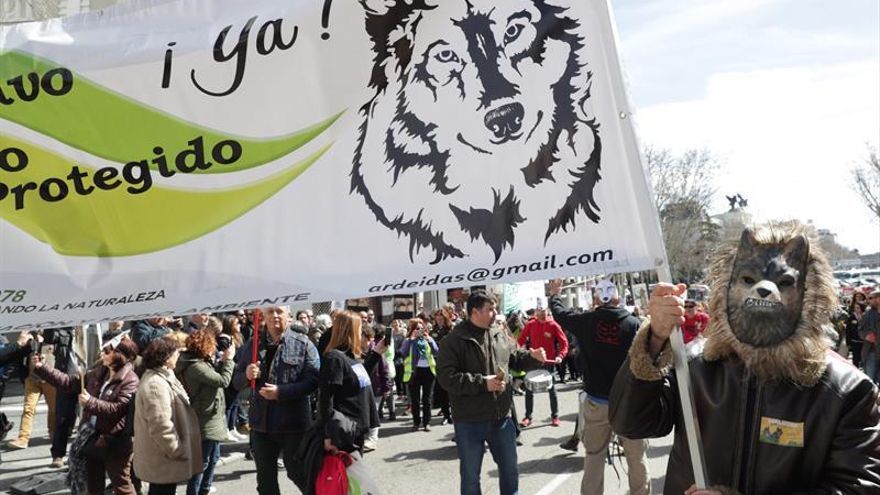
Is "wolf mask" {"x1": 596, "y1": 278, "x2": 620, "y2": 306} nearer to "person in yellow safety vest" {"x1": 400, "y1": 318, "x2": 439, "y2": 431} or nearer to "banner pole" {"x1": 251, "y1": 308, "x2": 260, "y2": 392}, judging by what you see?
"banner pole" {"x1": 251, "y1": 308, "x2": 260, "y2": 392}

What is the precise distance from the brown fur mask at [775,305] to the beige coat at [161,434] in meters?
4.28

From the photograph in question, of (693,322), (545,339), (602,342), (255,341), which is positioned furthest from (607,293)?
(545,339)

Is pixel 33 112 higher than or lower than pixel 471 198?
higher

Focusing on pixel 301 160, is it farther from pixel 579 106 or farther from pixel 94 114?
pixel 579 106

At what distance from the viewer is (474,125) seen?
2900 millimetres

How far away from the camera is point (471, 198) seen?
2877mm

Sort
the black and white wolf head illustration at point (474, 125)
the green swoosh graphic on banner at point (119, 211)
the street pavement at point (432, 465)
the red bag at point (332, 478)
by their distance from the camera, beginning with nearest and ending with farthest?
the black and white wolf head illustration at point (474, 125) < the green swoosh graphic on banner at point (119, 211) < the red bag at point (332, 478) < the street pavement at point (432, 465)

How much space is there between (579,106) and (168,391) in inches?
165

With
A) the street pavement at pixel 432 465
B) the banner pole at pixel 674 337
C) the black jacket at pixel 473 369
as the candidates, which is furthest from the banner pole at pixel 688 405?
the street pavement at pixel 432 465

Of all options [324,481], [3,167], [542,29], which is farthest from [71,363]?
[542,29]

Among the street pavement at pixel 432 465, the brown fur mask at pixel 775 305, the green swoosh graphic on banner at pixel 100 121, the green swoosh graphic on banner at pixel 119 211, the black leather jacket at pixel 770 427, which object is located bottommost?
the street pavement at pixel 432 465

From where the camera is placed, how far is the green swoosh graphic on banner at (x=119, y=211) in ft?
10.1

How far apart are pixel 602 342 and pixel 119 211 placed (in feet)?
15.1

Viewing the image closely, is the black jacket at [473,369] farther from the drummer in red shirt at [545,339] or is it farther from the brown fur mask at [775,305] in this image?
the drummer in red shirt at [545,339]
